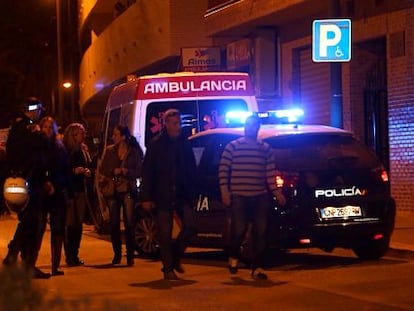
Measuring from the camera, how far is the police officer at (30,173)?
1205cm

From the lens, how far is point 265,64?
24.8 meters

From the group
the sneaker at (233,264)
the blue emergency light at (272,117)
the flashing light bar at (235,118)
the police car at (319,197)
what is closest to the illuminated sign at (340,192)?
the police car at (319,197)

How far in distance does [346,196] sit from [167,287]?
97.4 inches

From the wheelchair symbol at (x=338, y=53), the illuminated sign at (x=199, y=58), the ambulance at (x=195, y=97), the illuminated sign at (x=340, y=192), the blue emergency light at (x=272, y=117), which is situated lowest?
the illuminated sign at (x=340, y=192)

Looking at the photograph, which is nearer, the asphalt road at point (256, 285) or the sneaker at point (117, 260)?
the asphalt road at point (256, 285)

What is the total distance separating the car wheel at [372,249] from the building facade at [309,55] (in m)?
3.57

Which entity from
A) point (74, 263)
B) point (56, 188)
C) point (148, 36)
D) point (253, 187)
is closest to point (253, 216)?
point (253, 187)

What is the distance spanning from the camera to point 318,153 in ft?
40.8

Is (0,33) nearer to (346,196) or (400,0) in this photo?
(400,0)

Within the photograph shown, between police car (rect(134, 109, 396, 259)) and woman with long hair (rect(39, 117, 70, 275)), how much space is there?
166 cm

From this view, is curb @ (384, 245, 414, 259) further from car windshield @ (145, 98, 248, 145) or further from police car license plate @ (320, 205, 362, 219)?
car windshield @ (145, 98, 248, 145)

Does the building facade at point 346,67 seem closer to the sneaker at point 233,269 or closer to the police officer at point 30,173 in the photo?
the sneaker at point 233,269

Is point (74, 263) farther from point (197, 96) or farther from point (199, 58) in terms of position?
point (199, 58)

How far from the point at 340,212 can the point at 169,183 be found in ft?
6.83
